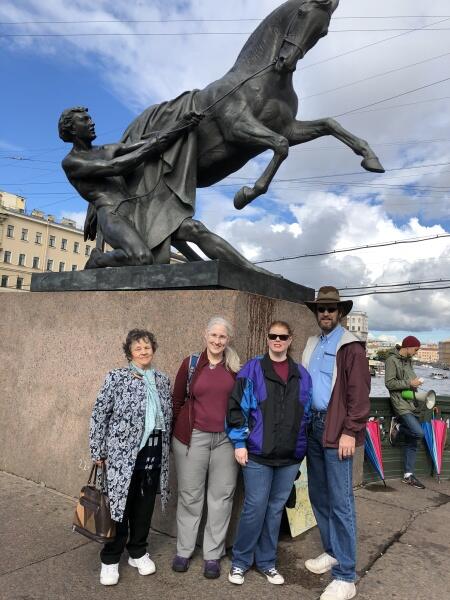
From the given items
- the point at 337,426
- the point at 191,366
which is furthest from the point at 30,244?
the point at 337,426

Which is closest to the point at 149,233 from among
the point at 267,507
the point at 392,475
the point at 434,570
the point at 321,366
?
the point at 321,366

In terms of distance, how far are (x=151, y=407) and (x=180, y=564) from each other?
3.36ft

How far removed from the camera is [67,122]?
4.80 m

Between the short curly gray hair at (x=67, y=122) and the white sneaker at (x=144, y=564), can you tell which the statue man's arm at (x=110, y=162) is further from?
the white sneaker at (x=144, y=564)

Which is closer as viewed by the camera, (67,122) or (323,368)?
(323,368)

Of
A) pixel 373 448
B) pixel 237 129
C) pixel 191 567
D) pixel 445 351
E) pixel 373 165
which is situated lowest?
pixel 191 567

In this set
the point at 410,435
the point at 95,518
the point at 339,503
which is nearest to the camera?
the point at 95,518

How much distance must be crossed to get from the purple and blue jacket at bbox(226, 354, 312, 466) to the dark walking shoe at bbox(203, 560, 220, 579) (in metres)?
0.73

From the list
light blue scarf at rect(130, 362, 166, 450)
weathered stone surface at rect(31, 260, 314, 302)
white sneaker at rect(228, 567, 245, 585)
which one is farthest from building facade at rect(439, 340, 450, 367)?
light blue scarf at rect(130, 362, 166, 450)

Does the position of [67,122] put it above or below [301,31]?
below

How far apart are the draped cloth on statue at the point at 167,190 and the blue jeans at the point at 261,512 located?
2487 mm

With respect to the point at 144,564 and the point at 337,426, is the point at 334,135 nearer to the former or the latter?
the point at 337,426

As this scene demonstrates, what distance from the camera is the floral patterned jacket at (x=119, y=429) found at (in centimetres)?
279

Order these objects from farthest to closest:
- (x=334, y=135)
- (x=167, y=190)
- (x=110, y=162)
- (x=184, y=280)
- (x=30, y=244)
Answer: (x=30, y=244)
(x=334, y=135)
(x=167, y=190)
(x=110, y=162)
(x=184, y=280)
